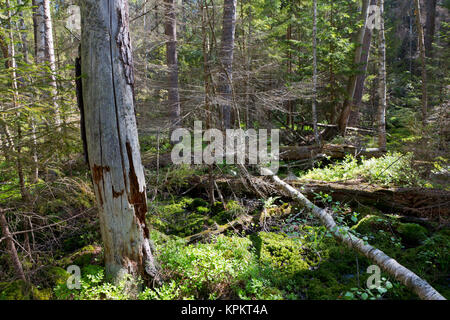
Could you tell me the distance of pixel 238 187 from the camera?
7.20 meters

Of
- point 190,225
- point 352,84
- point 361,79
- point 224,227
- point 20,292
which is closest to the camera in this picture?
point 20,292

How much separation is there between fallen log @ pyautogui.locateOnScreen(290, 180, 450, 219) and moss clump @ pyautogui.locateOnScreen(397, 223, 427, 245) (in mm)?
447

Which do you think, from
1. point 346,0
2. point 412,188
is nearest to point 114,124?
point 412,188

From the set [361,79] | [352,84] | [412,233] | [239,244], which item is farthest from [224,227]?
[361,79]

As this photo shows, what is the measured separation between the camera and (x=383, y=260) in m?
3.83

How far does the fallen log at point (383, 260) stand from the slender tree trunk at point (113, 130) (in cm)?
339

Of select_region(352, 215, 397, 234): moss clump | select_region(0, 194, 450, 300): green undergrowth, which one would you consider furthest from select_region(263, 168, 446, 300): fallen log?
select_region(352, 215, 397, 234): moss clump

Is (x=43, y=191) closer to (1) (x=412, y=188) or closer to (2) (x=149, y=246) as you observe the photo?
(2) (x=149, y=246)

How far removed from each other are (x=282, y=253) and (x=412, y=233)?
257cm

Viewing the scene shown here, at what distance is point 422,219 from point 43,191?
704cm

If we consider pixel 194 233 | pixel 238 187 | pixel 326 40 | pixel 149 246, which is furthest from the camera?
pixel 326 40

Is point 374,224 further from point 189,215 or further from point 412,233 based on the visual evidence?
point 189,215

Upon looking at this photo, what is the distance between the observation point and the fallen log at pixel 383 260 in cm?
320

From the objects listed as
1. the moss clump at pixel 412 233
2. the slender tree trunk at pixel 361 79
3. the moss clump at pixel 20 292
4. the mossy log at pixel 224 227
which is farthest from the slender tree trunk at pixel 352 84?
the moss clump at pixel 20 292
